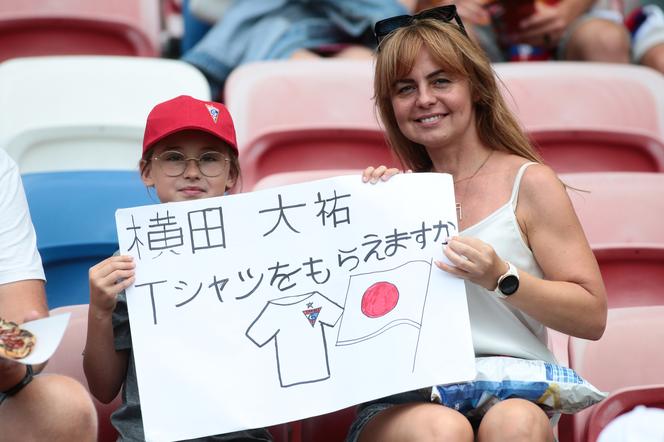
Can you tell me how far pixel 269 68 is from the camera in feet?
10.6

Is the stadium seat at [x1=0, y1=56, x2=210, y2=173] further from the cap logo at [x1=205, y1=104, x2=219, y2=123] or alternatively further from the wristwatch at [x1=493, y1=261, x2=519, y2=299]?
the wristwatch at [x1=493, y1=261, x2=519, y2=299]

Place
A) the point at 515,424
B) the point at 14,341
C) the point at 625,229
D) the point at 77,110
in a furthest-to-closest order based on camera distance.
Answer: the point at 77,110
the point at 625,229
the point at 515,424
the point at 14,341

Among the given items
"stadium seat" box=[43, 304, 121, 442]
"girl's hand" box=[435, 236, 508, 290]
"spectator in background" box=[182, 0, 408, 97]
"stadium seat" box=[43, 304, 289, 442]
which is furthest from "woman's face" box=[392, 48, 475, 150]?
"spectator in background" box=[182, 0, 408, 97]

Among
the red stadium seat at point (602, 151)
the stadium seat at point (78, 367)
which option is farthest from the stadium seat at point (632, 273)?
the stadium seat at point (78, 367)

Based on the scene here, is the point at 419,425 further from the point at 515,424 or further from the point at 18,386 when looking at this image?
the point at 18,386

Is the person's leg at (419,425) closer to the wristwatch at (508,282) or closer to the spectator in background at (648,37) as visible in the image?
the wristwatch at (508,282)

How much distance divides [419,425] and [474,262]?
1.02 feet

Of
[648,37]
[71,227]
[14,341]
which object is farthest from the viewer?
[648,37]

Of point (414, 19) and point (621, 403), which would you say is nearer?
point (621, 403)

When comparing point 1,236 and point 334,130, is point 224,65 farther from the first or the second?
point 1,236

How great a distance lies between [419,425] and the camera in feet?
6.17

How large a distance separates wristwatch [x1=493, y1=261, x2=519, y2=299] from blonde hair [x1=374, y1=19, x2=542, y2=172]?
0.39m

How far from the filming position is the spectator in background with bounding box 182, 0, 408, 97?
3643 mm

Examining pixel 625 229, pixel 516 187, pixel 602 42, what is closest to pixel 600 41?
pixel 602 42
